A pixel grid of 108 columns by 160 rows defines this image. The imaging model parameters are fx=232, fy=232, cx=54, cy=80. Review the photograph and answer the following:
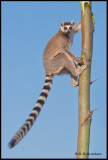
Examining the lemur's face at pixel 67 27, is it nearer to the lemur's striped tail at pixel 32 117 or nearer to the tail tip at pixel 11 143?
the lemur's striped tail at pixel 32 117

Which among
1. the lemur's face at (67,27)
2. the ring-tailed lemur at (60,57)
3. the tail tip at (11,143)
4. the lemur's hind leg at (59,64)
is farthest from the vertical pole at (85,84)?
the lemur's face at (67,27)

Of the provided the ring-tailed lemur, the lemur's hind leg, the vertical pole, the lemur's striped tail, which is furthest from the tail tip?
the lemur's hind leg

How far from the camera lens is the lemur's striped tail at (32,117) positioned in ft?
9.56

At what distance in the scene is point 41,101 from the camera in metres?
5.52

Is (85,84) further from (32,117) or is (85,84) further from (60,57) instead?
(60,57)

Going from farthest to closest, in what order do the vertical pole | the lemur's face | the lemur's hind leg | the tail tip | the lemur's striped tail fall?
the lemur's face
the lemur's hind leg
the lemur's striped tail
the tail tip
the vertical pole

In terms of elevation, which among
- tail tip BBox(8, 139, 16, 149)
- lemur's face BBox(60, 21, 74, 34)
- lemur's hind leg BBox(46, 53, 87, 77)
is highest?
lemur's face BBox(60, 21, 74, 34)

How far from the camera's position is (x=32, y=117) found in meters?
4.49

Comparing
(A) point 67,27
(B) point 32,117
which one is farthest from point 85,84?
(A) point 67,27

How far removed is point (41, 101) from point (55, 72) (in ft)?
4.66

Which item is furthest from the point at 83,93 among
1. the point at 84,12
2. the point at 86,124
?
the point at 84,12

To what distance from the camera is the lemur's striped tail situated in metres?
2.91

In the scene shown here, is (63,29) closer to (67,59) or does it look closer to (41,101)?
(67,59)

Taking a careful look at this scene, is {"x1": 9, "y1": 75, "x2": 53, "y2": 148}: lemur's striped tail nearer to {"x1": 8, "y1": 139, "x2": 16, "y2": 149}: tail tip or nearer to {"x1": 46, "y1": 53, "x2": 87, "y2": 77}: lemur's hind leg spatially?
{"x1": 8, "y1": 139, "x2": 16, "y2": 149}: tail tip
